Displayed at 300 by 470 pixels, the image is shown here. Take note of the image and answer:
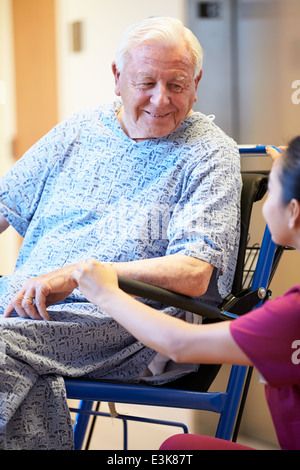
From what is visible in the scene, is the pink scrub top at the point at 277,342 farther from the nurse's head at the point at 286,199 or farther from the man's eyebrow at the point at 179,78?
the man's eyebrow at the point at 179,78

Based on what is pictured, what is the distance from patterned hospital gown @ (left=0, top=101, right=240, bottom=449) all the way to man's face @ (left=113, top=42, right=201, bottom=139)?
0.05 m

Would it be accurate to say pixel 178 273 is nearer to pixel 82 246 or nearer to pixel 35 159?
pixel 82 246

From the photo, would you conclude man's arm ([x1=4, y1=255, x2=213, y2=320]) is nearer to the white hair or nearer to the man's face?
the man's face

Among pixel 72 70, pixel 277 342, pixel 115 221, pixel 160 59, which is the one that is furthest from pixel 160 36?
pixel 72 70

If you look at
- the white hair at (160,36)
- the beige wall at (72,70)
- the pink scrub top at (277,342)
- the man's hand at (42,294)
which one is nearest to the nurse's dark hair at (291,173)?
the pink scrub top at (277,342)

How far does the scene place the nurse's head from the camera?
0.97 m

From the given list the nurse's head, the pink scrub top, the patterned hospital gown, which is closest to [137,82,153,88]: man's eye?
the patterned hospital gown

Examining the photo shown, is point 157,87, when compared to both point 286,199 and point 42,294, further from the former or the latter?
point 286,199

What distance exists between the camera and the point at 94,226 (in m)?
1.61

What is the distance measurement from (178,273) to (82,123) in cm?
62

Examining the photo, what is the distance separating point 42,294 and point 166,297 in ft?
0.92

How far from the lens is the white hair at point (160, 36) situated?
158 cm
